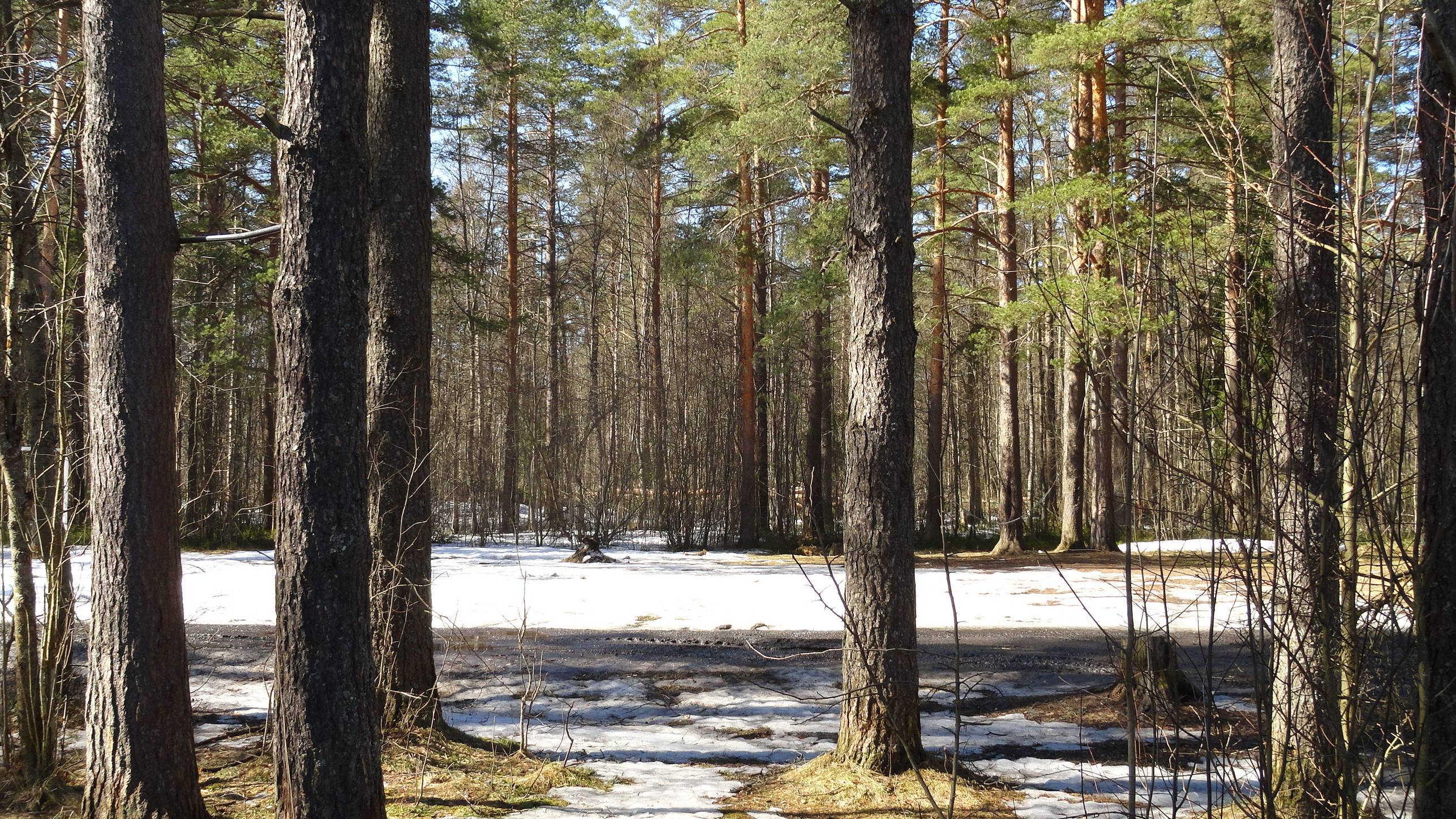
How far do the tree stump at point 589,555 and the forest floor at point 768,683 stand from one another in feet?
5.29

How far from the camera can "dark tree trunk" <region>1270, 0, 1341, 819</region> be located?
260 cm

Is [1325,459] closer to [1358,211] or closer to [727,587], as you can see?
[1358,211]

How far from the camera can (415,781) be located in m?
5.01

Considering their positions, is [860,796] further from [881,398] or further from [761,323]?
[761,323]

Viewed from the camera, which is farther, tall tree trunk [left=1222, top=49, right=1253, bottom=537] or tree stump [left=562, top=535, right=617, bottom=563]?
tree stump [left=562, top=535, right=617, bottom=563]

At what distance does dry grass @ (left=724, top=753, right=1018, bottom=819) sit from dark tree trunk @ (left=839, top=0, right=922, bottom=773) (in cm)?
12

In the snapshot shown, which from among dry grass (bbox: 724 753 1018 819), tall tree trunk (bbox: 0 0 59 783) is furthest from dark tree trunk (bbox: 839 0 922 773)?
tall tree trunk (bbox: 0 0 59 783)

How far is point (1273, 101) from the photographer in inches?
108

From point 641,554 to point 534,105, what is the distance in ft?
35.0

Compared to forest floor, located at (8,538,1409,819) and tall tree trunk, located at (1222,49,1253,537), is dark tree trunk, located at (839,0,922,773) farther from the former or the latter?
tall tree trunk, located at (1222,49,1253,537)

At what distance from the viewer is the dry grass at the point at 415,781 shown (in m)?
4.55

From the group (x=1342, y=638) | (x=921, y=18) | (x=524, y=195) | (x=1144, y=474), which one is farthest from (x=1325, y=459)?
(x=524, y=195)

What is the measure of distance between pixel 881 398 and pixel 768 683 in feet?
12.5

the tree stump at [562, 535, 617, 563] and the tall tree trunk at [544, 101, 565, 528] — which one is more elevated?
the tall tree trunk at [544, 101, 565, 528]
